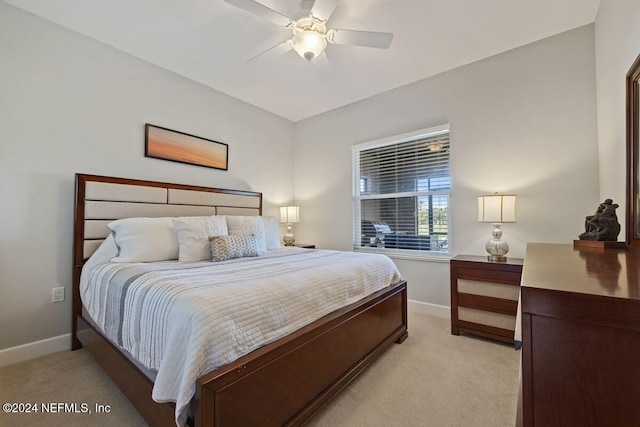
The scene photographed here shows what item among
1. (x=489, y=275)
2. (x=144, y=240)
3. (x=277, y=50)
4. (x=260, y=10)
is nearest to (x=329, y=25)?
(x=277, y=50)

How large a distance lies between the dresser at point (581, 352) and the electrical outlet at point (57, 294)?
3240 mm

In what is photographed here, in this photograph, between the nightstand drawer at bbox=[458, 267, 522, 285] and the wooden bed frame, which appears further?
the nightstand drawer at bbox=[458, 267, 522, 285]

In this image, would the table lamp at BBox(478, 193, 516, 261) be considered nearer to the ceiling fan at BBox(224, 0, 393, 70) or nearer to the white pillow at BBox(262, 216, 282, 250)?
the ceiling fan at BBox(224, 0, 393, 70)

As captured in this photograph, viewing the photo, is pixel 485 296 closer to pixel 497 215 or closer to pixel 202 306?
pixel 497 215

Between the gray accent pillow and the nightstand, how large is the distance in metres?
1.98

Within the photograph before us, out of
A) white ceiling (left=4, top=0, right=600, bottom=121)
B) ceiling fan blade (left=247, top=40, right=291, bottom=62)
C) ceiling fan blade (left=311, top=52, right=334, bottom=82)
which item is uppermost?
white ceiling (left=4, top=0, right=600, bottom=121)

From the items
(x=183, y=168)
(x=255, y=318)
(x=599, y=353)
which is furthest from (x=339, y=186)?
(x=599, y=353)

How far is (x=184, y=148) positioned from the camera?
10.6 ft

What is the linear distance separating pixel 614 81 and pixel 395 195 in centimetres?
212

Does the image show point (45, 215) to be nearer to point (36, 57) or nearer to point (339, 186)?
point (36, 57)

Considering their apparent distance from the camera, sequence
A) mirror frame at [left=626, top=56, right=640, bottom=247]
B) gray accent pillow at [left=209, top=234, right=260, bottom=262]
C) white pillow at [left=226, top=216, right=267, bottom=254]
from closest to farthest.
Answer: mirror frame at [left=626, top=56, right=640, bottom=247] < gray accent pillow at [left=209, top=234, right=260, bottom=262] < white pillow at [left=226, top=216, right=267, bottom=254]

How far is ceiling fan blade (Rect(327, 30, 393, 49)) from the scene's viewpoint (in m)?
2.03

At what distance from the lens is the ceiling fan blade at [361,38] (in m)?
2.03

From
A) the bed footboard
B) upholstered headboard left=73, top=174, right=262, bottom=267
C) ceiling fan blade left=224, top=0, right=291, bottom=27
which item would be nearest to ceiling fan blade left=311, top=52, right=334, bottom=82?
ceiling fan blade left=224, top=0, right=291, bottom=27
